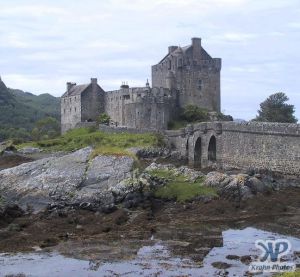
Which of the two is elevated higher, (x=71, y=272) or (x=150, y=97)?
(x=150, y=97)

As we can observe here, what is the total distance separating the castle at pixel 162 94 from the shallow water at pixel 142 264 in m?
34.1

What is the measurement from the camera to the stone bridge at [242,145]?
3828 cm

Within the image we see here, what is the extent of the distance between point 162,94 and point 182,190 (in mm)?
26625

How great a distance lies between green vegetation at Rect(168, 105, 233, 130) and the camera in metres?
59.0

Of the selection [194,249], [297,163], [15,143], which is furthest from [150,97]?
[194,249]

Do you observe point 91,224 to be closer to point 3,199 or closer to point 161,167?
point 3,199

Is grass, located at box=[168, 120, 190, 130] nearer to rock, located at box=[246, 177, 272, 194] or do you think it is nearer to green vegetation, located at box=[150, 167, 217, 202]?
green vegetation, located at box=[150, 167, 217, 202]

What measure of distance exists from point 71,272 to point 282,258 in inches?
291

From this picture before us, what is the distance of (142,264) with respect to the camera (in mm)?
22047

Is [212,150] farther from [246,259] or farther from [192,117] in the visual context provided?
[246,259]

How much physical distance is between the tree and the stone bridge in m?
12.0

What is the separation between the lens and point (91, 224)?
29.5 meters

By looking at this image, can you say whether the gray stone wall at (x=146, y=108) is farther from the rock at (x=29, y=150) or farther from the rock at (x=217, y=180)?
the rock at (x=217, y=180)

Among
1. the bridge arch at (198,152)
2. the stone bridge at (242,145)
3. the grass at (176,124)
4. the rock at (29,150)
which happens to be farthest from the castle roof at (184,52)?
the rock at (29,150)
